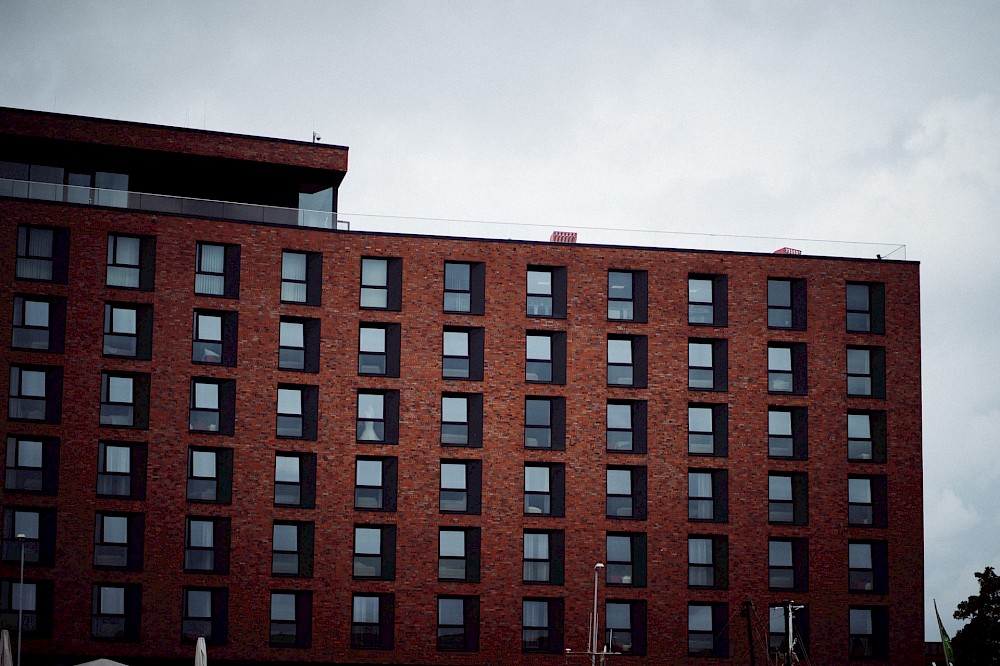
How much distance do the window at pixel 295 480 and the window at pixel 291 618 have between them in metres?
3.28

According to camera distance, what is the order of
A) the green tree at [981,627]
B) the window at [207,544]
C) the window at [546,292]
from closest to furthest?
the window at [207,544]
the window at [546,292]
the green tree at [981,627]

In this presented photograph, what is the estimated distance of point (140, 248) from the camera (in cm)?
5634

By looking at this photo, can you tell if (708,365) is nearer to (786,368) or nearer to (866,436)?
(786,368)

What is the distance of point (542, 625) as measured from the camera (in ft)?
188

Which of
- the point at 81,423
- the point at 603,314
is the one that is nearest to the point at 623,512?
the point at 603,314

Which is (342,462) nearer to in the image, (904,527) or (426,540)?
(426,540)

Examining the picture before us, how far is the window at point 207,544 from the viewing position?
5506cm

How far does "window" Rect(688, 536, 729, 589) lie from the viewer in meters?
58.4

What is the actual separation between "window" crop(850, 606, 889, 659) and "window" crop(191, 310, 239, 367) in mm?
25822

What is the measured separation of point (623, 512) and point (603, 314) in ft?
25.2

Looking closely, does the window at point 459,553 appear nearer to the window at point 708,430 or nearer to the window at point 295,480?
the window at point 295,480

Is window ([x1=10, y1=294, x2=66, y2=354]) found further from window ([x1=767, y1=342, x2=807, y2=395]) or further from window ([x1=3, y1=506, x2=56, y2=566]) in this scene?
window ([x1=767, y1=342, x2=807, y2=395])

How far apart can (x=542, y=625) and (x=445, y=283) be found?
1347cm

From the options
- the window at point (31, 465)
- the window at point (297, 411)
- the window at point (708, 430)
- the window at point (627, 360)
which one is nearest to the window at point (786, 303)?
the window at point (708, 430)
